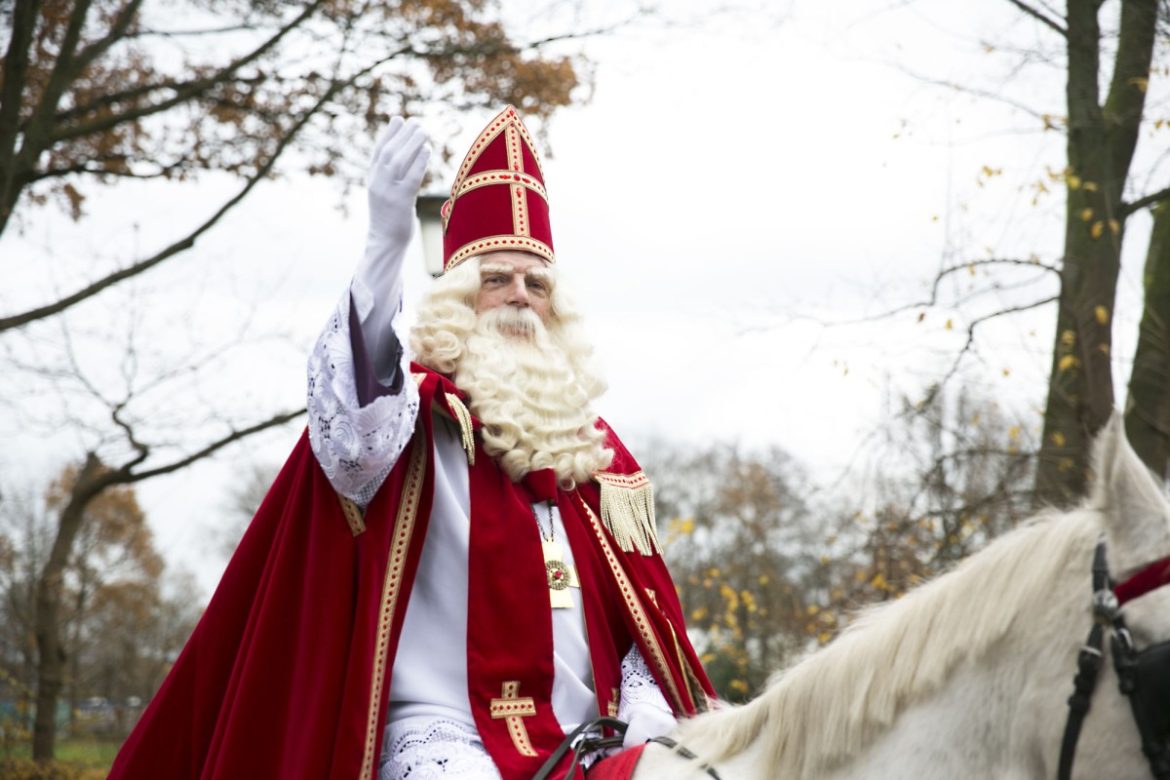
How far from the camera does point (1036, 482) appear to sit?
7.13 meters

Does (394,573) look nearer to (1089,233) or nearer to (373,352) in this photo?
(373,352)

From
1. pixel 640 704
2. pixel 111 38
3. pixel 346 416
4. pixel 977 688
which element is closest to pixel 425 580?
pixel 346 416

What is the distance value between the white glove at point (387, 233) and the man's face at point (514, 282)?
82 cm

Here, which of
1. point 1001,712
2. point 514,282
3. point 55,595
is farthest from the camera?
point 55,595

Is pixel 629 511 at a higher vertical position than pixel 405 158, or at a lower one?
lower

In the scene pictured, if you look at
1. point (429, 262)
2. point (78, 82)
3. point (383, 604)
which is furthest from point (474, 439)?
point (78, 82)

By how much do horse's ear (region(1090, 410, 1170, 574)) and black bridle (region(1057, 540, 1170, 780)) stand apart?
3 cm

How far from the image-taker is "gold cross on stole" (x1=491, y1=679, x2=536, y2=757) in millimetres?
3137

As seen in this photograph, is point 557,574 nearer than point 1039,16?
Yes

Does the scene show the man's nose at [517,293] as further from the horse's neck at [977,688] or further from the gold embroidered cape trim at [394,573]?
the horse's neck at [977,688]

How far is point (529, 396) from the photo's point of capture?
12.2 feet

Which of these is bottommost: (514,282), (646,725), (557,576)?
(646,725)

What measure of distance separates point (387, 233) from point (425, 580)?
1010 mm

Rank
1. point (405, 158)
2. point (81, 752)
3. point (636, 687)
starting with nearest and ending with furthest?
point (405, 158), point (636, 687), point (81, 752)
